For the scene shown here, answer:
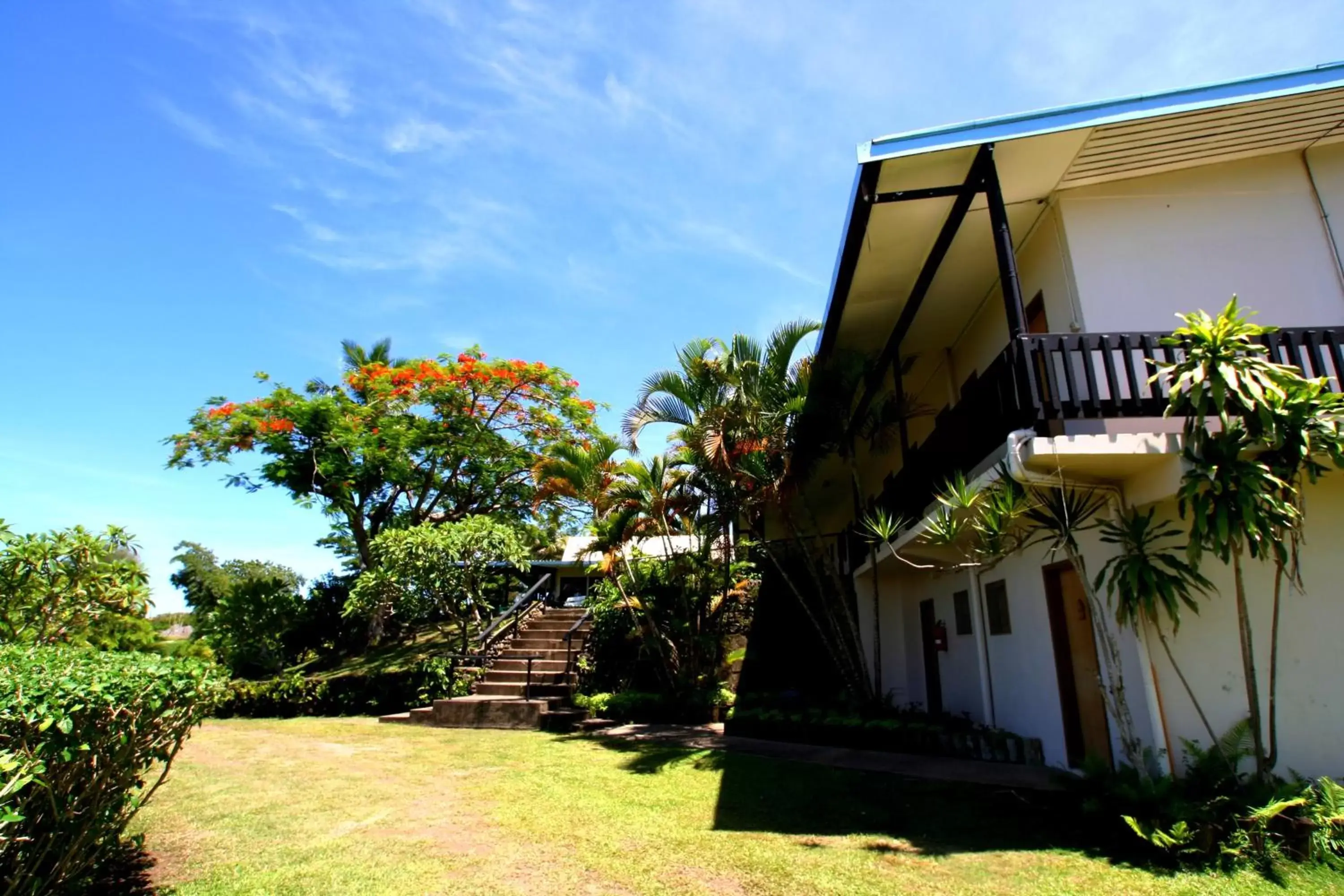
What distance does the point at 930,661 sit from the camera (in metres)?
11.5

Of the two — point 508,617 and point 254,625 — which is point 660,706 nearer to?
point 508,617

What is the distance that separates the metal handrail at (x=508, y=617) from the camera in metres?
14.2

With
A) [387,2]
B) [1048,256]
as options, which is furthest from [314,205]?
[1048,256]

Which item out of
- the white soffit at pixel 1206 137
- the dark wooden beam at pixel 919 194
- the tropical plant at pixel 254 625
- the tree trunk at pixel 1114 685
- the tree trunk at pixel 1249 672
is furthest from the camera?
the tropical plant at pixel 254 625

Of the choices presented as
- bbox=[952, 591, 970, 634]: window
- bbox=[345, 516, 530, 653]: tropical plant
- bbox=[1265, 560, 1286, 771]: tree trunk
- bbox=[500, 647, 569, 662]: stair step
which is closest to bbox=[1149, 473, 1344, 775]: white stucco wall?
bbox=[1265, 560, 1286, 771]: tree trunk

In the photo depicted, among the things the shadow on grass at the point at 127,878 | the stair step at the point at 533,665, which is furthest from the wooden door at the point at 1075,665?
the stair step at the point at 533,665

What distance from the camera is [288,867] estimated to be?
421cm

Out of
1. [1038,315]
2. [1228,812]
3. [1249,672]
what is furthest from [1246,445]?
[1038,315]

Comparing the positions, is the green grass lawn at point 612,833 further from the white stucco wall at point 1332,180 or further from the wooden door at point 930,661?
the white stucco wall at point 1332,180

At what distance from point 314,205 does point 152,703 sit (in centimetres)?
809

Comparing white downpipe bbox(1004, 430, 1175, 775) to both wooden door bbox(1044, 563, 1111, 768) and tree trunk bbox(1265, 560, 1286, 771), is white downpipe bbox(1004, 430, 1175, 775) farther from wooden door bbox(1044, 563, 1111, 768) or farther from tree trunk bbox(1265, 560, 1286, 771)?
wooden door bbox(1044, 563, 1111, 768)

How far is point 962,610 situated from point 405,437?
47.2 feet

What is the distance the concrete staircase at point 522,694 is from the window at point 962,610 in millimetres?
6262

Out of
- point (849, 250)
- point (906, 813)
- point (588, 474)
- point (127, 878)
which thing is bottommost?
point (127, 878)
